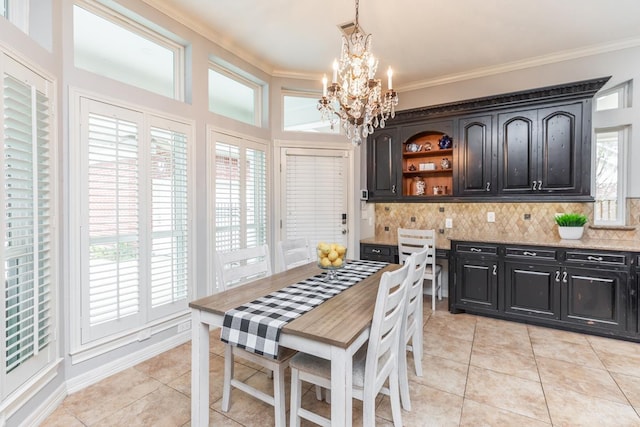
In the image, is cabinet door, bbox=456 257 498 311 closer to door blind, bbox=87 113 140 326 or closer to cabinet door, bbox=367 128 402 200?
cabinet door, bbox=367 128 402 200

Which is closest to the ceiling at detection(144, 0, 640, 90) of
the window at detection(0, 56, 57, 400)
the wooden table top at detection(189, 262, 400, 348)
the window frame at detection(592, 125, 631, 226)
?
the window frame at detection(592, 125, 631, 226)

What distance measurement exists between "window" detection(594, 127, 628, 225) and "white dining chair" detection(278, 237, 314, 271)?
10.8 ft

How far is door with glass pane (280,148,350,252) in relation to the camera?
3.99 meters

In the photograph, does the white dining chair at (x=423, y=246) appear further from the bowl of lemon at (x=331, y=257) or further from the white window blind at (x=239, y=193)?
the bowl of lemon at (x=331, y=257)

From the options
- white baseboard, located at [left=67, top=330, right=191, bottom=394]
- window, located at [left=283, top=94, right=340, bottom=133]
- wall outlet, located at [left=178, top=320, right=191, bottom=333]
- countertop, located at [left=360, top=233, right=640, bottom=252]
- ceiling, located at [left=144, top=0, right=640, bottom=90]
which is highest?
ceiling, located at [left=144, top=0, right=640, bottom=90]

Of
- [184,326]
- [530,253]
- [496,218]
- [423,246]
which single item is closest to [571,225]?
[530,253]

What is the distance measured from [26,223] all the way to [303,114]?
10.5 feet

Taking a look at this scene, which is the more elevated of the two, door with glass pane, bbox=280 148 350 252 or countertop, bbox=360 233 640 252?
door with glass pane, bbox=280 148 350 252

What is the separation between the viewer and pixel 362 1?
255cm

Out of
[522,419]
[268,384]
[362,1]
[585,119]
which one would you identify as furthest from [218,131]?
[585,119]

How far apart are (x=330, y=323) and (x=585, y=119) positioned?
356 cm

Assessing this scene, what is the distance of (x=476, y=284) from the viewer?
3.49 meters

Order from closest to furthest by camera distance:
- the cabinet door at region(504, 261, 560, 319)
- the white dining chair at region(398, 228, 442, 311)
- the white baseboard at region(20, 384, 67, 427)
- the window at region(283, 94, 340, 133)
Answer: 1. the white baseboard at region(20, 384, 67, 427)
2. the cabinet door at region(504, 261, 560, 319)
3. the white dining chair at region(398, 228, 442, 311)
4. the window at region(283, 94, 340, 133)

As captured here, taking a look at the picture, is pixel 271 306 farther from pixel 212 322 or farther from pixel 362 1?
pixel 362 1
